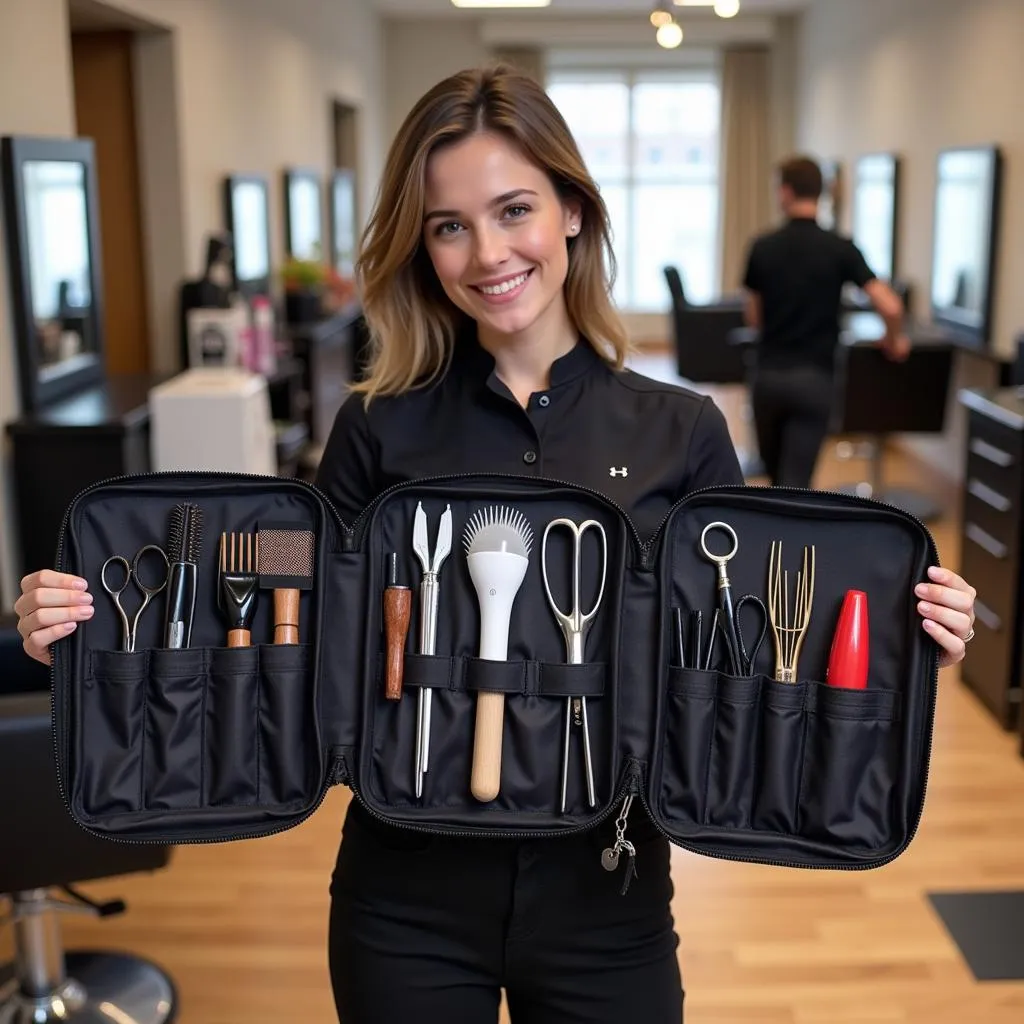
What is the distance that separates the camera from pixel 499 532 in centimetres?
120

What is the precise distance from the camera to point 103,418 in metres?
3.38

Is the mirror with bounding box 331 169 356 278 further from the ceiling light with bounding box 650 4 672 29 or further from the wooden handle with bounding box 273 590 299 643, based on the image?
the wooden handle with bounding box 273 590 299 643

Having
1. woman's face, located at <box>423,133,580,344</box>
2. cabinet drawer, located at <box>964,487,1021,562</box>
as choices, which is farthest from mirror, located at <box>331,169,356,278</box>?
woman's face, located at <box>423,133,580,344</box>

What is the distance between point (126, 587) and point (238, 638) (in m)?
0.11

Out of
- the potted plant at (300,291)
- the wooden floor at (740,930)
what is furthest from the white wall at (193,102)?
the wooden floor at (740,930)

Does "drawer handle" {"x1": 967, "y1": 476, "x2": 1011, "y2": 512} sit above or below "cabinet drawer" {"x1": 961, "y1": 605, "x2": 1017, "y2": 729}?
above

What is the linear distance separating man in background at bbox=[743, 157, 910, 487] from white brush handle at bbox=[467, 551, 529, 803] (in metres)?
3.61

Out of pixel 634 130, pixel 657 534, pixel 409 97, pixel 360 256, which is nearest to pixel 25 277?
pixel 360 256

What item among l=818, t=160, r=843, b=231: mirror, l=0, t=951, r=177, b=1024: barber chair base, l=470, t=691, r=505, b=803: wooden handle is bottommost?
l=0, t=951, r=177, b=1024: barber chair base

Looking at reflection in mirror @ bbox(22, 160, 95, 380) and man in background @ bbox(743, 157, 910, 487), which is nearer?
reflection in mirror @ bbox(22, 160, 95, 380)

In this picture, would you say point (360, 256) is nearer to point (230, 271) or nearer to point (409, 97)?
point (230, 271)

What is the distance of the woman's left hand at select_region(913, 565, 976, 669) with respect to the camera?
1136 millimetres

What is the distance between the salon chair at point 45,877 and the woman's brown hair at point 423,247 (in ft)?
2.32

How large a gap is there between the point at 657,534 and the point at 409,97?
33.5 ft
